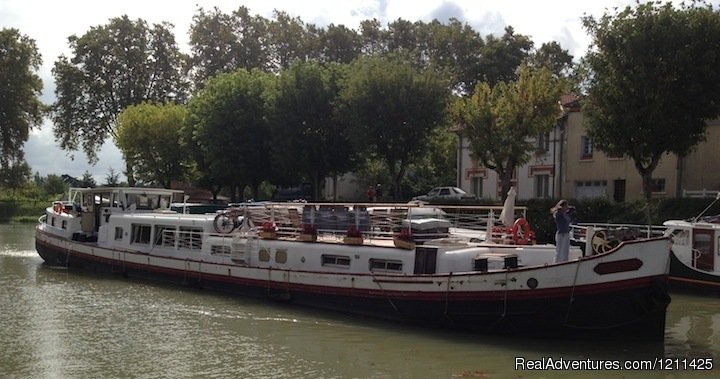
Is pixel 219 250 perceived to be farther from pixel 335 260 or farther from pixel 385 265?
pixel 385 265

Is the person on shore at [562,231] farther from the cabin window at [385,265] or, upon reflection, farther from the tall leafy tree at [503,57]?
the tall leafy tree at [503,57]

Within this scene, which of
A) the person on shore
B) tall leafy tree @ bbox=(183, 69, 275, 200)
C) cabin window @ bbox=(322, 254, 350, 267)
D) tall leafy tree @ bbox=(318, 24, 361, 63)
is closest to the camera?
the person on shore

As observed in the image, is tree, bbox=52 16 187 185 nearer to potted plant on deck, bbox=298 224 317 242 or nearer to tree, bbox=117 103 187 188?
tree, bbox=117 103 187 188

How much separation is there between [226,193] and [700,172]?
154 ft

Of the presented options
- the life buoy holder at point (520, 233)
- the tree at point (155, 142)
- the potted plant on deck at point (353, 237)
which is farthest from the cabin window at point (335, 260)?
the tree at point (155, 142)

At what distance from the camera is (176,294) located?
79.0ft

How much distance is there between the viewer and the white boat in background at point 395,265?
16469mm

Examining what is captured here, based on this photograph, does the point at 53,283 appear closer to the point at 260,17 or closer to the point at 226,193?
the point at 226,193

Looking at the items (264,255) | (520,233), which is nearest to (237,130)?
(264,255)

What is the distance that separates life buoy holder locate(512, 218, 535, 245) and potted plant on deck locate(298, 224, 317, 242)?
5.78 metres

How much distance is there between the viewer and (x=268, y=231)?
22.9 m

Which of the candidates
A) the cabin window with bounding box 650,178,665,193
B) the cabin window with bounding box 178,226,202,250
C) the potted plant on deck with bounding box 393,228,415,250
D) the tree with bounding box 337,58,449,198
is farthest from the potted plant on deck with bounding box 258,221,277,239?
the cabin window with bounding box 650,178,665,193

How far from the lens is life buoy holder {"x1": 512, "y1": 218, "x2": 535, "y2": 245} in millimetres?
19250

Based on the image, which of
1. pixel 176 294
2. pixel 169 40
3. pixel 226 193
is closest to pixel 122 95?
pixel 169 40
